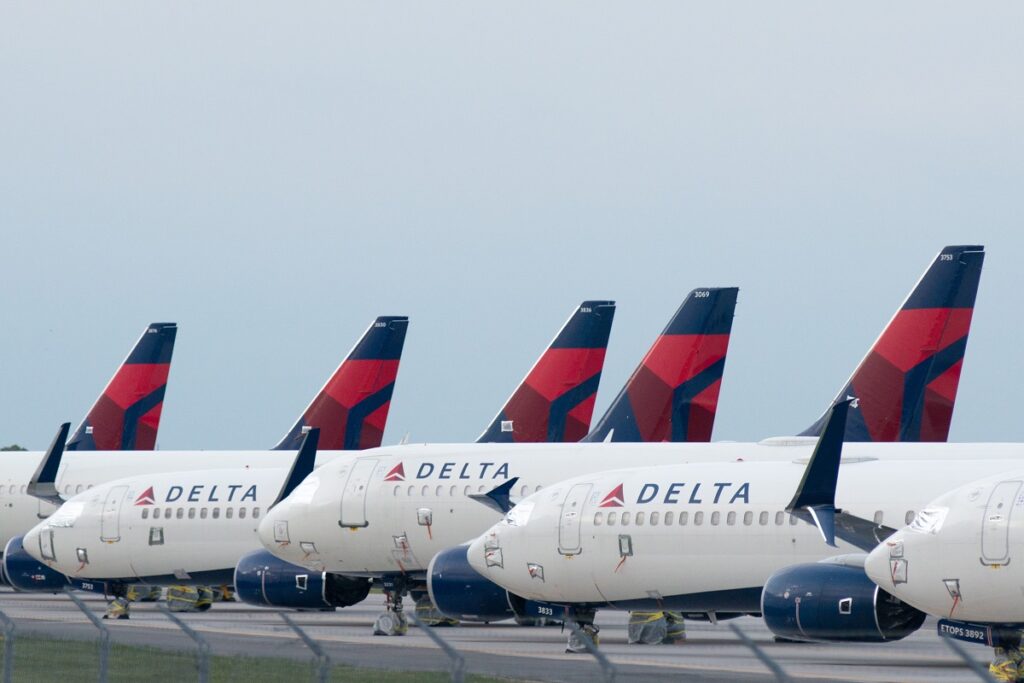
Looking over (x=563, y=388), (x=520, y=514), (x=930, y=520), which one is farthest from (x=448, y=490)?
(x=930, y=520)

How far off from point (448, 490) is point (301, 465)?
4.54 metres

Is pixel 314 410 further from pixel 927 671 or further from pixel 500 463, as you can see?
pixel 927 671

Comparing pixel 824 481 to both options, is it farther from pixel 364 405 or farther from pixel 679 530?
pixel 364 405

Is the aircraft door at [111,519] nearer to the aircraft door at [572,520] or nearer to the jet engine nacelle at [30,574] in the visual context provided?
the jet engine nacelle at [30,574]

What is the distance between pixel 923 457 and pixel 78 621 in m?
20.0

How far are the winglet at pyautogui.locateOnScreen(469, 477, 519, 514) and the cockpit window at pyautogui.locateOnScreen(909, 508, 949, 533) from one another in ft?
42.5

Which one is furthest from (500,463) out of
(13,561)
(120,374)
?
(120,374)

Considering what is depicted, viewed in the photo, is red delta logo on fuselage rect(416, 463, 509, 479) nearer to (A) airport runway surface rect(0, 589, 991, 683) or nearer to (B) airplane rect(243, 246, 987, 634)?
(B) airplane rect(243, 246, 987, 634)

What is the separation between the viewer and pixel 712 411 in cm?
4834

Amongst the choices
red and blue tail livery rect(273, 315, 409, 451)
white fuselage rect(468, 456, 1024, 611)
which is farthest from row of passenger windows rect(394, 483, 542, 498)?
red and blue tail livery rect(273, 315, 409, 451)

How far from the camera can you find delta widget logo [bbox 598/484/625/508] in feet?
112

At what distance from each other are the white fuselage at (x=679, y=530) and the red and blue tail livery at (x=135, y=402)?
37106mm

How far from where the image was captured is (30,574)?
4953 cm

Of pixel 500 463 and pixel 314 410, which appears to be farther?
pixel 314 410
